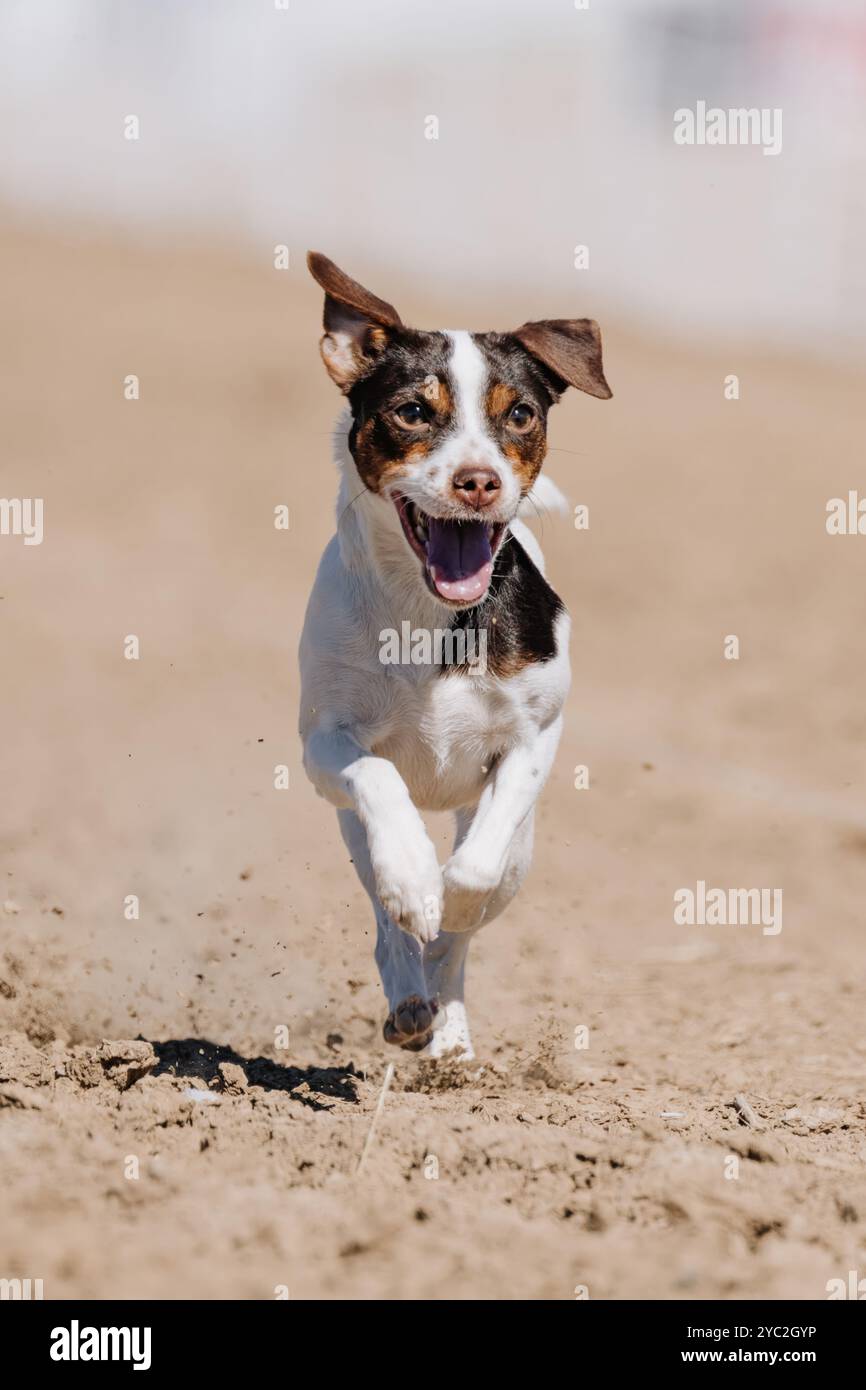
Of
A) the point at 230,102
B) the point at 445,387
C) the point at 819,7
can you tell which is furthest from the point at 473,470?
the point at 230,102

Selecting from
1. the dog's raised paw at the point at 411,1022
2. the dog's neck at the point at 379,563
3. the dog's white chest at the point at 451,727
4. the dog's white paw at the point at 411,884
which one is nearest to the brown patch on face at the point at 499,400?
the dog's neck at the point at 379,563

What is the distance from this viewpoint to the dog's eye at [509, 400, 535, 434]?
5.04 meters

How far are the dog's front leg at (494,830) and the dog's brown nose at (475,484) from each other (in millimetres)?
941

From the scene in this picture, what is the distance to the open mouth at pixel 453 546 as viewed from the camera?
4.95m

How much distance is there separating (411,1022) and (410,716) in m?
0.91

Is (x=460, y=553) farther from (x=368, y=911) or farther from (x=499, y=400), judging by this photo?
(x=368, y=911)

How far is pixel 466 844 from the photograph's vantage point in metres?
5.02

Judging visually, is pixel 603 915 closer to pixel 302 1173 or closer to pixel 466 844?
pixel 466 844

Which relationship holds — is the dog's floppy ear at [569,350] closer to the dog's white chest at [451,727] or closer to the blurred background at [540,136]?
the dog's white chest at [451,727]

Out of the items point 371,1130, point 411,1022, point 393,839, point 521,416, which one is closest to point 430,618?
point 521,416

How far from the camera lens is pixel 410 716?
5.29 meters

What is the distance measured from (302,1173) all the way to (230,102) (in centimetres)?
2661

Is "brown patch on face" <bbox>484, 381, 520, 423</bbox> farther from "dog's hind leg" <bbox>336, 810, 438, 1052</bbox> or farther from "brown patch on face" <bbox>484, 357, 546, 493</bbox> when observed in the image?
"dog's hind leg" <bbox>336, 810, 438, 1052</bbox>

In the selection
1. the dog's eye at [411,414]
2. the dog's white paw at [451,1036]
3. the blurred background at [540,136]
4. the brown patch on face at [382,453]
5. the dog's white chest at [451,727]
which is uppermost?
the blurred background at [540,136]
